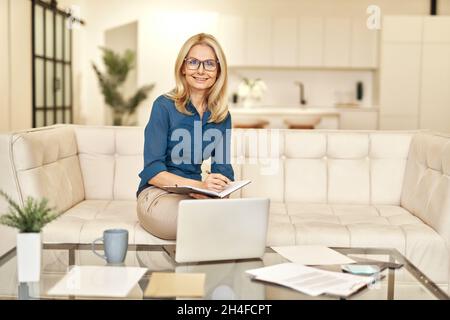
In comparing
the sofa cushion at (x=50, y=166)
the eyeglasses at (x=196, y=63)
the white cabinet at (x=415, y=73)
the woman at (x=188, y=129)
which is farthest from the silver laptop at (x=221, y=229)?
the white cabinet at (x=415, y=73)

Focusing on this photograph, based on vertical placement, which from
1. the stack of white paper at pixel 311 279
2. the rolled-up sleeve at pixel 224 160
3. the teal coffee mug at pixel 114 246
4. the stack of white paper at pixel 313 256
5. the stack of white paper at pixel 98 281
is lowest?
the stack of white paper at pixel 98 281

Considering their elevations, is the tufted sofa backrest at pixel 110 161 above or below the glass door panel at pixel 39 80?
below

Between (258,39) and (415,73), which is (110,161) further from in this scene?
(415,73)

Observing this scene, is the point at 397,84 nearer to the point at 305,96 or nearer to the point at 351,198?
the point at 305,96

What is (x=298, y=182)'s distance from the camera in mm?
3459

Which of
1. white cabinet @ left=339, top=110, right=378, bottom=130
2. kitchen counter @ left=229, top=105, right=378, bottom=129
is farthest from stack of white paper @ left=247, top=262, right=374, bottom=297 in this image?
white cabinet @ left=339, top=110, right=378, bottom=130

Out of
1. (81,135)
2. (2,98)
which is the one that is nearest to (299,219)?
(81,135)

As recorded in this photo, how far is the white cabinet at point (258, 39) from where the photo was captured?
8562mm

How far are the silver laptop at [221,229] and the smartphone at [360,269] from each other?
1.04 feet

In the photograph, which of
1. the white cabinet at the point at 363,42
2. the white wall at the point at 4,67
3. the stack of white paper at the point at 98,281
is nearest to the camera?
the stack of white paper at the point at 98,281

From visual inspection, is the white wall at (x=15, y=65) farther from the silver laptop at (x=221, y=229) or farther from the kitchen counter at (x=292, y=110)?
the silver laptop at (x=221, y=229)

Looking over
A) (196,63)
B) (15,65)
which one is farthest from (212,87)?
(15,65)

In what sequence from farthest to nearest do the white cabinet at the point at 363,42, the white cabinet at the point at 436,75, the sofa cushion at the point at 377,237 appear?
the white cabinet at the point at 363,42, the white cabinet at the point at 436,75, the sofa cushion at the point at 377,237

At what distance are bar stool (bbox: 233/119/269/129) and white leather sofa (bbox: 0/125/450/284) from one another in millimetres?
4324
